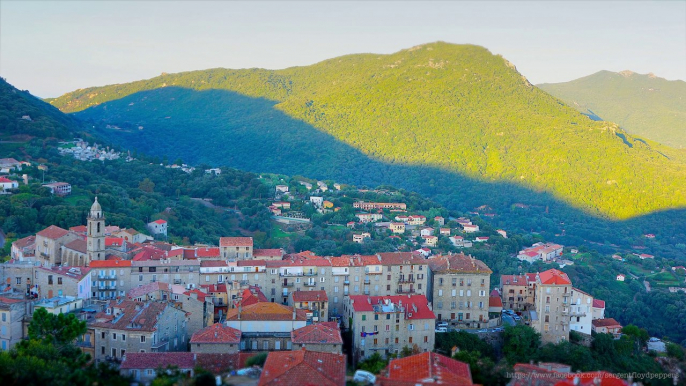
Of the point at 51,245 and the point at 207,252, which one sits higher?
the point at 51,245

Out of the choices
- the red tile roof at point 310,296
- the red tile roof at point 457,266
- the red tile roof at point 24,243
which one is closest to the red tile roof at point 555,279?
the red tile roof at point 457,266

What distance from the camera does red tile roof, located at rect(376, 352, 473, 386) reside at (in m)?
20.9

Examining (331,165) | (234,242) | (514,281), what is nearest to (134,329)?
(234,242)

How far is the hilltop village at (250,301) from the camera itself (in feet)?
96.8

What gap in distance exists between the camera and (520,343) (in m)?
36.2

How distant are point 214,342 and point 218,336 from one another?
1.45 ft

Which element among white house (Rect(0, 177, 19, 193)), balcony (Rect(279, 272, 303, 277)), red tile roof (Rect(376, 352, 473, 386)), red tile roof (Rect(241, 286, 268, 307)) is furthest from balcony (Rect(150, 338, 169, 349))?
white house (Rect(0, 177, 19, 193))

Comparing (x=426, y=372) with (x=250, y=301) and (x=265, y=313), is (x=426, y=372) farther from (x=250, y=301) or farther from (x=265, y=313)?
(x=250, y=301)

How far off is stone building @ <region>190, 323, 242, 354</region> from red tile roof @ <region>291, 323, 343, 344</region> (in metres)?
2.63

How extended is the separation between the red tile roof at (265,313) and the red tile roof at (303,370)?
6.84m

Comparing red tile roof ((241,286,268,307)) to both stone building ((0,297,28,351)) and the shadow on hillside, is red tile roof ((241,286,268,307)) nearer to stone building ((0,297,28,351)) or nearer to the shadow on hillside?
stone building ((0,297,28,351))

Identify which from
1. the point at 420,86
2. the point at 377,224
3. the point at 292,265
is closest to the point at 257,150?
the point at 420,86

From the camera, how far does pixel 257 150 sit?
520 feet

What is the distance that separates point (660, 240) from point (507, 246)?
3999 cm
